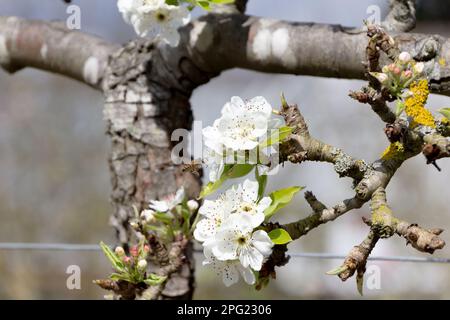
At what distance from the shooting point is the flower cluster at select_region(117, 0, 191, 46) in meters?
1.07

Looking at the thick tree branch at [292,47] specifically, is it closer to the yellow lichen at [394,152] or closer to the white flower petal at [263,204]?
the yellow lichen at [394,152]

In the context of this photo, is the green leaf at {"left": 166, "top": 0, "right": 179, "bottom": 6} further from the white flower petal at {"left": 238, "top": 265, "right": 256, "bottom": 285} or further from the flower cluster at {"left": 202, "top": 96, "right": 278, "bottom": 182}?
the white flower petal at {"left": 238, "top": 265, "right": 256, "bottom": 285}

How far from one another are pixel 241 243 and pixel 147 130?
536 millimetres

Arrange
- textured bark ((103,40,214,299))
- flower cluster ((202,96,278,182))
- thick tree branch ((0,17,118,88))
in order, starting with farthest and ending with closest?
thick tree branch ((0,17,118,88)) < textured bark ((103,40,214,299)) < flower cluster ((202,96,278,182))

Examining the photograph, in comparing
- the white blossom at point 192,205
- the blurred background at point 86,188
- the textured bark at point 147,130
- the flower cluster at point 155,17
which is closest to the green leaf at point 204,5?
the flower cluster at point 155,17

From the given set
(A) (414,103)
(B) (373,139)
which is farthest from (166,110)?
(B) (373,139)

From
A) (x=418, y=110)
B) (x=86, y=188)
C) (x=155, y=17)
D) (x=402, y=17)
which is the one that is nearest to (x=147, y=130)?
(x=155, y=17)

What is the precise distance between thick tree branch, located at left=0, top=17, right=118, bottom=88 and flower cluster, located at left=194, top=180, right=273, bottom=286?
0.65 meters

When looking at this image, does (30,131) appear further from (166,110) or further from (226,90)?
(166,110)

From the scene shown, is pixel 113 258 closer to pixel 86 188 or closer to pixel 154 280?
pixel 154 280

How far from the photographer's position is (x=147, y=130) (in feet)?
4.10

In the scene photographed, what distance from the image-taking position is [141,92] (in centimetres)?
126

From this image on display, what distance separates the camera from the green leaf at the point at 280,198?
2.58ft

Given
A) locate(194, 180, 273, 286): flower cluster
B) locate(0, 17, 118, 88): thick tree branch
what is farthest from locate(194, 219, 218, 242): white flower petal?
locate(0, 17, 118, 88): thick tree branch
